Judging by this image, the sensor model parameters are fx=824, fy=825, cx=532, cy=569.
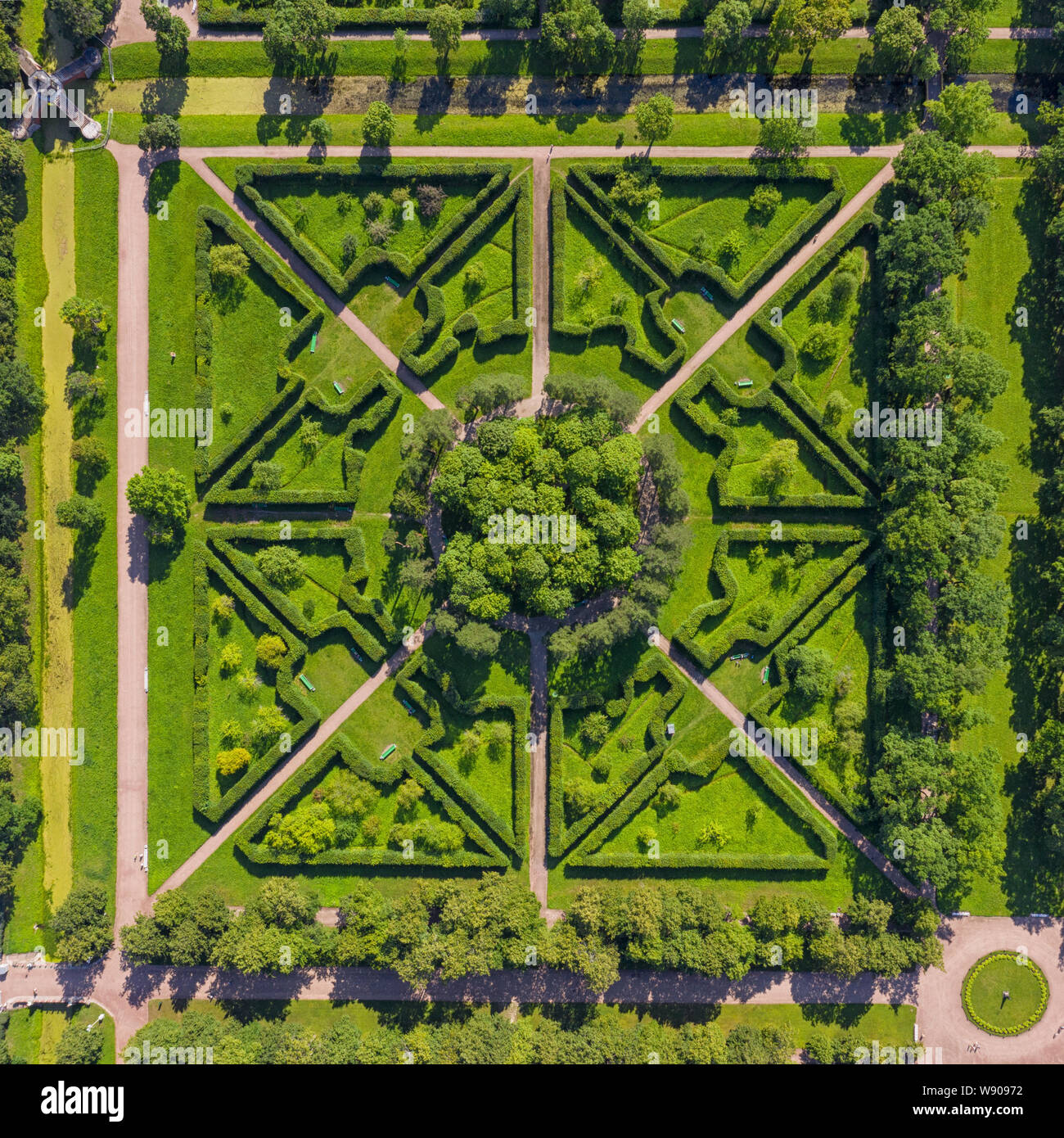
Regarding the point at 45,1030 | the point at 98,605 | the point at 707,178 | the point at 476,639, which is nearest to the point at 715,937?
the point at 476,639

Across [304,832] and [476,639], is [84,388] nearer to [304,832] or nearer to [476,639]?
[476,639]

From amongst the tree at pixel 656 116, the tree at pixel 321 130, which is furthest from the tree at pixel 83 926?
the tree at pixel 656 116

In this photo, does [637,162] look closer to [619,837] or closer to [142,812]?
[619,837]

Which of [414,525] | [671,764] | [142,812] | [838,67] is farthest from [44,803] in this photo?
[838,67]

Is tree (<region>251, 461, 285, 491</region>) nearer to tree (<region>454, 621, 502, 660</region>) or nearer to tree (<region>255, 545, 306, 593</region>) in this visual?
tree (<region>255, 545, 306, 593</region>)

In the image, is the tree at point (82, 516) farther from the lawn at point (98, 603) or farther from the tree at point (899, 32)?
the tree at point (899, 32)

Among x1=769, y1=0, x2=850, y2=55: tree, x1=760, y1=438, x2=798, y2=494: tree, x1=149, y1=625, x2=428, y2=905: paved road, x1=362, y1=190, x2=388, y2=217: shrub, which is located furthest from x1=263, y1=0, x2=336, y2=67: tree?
x1=760, y1=438, x2=798, y2=494: tree

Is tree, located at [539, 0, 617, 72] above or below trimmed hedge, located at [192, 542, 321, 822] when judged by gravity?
above
